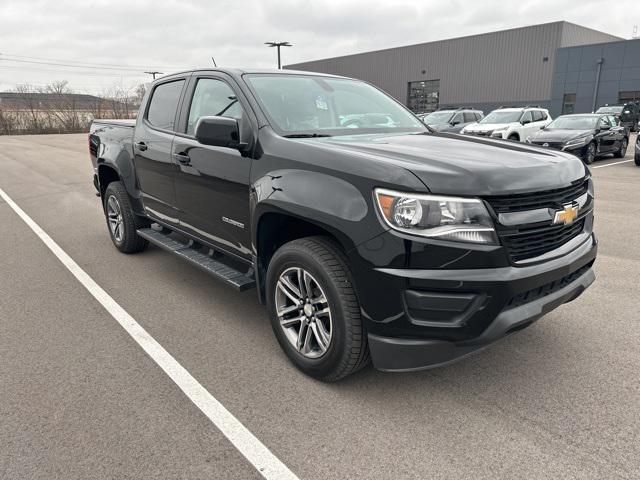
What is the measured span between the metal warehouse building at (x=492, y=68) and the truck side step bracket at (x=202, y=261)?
4292 centimetres

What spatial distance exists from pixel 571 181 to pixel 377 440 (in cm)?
180

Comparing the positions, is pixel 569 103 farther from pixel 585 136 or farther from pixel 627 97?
pixel 585 136

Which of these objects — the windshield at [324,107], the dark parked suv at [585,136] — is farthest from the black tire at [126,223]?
the dark parked suv at [585,136]

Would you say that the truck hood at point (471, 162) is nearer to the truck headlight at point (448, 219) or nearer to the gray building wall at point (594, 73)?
the truck headlight at point (448, 219)

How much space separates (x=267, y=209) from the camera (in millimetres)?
2947

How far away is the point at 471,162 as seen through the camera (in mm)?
2498

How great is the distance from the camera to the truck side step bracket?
3.42 metres

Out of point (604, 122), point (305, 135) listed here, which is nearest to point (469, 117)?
point (604, 122)

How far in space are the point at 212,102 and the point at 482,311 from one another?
2672 mm

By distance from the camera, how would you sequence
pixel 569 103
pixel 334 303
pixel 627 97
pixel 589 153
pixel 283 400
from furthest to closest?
pixel 569 103
pixel 627 97
pixel 589 153
pixel 283 400
pixel 334 303

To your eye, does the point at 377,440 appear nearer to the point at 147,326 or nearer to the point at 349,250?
the point at 349,250

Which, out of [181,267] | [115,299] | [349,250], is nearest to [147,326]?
[115,299]

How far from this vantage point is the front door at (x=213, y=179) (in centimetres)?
334

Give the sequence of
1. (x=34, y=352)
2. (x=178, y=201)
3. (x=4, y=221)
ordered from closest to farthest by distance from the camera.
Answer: (x=34, y=352)
(x=178, y=201)
(x=4, y=221)
